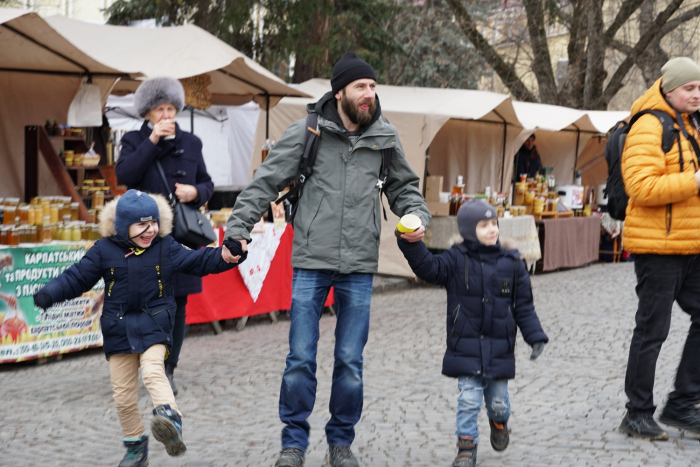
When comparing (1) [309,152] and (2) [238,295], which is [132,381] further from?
(2) [238,295]

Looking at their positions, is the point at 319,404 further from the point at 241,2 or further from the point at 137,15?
the point at 137,15

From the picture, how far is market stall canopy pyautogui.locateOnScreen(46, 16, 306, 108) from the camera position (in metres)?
8.43

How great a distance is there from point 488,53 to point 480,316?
15.8 meters

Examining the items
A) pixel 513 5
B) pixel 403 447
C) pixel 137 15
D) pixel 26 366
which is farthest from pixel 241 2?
pixel 513 5

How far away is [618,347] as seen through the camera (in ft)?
24.5

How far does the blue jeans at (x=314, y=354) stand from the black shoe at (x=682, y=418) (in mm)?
1898

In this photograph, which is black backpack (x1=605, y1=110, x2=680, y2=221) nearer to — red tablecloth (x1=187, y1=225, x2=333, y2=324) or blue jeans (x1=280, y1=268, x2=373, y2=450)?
blue jeans (x1=280, y1=268, x2=373, y2=450)

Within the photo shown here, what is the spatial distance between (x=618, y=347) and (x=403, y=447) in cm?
361

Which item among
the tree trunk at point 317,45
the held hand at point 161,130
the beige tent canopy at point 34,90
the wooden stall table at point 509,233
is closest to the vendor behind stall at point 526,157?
the wooden stall table at point 509,233

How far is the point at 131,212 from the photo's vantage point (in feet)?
13.3

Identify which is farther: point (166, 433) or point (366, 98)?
point (366, 98)

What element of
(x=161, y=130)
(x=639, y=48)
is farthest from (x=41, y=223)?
(x=639, y=48)

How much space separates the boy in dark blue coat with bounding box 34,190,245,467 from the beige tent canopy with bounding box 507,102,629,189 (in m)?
10.8

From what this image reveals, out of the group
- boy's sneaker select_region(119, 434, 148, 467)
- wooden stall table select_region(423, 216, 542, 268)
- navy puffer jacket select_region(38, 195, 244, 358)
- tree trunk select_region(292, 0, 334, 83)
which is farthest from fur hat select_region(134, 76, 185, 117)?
tree trunk select_region(292, 0, 334, 83)
